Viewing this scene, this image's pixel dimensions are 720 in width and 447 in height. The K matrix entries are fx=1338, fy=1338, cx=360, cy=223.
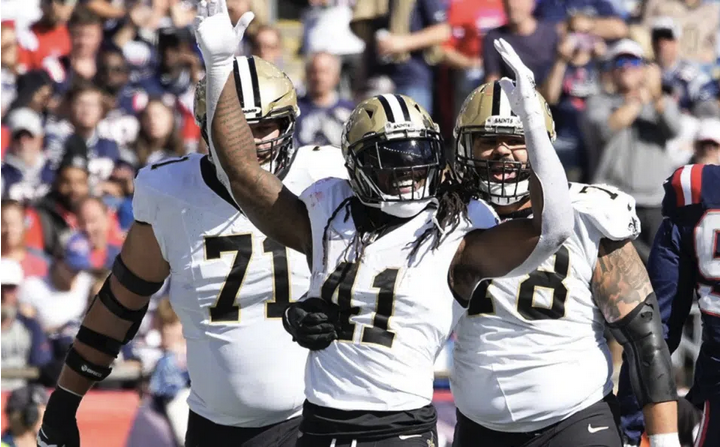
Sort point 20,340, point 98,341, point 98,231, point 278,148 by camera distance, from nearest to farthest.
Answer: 1. point 278,148
2. point 98,341
3. point 20,340
4. point 98,231

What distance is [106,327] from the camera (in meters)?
4.52

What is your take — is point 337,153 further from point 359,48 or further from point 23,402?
point 359,48

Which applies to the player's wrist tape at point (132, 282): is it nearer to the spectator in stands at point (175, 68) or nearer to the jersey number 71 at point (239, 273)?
the jersey number 71 at point (239, 273)

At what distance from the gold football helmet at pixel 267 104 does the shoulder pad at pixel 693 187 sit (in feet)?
4.10

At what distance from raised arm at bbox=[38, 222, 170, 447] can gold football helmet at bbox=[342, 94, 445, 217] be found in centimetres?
105

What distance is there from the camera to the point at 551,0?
28.6 feet

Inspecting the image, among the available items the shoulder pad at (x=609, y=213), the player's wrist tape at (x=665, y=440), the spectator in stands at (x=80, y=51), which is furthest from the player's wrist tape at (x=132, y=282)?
the spectator in stands at (x=80, y=51)

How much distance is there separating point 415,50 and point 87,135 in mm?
2205

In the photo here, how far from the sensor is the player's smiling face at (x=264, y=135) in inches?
164

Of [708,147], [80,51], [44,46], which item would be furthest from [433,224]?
[44,46]

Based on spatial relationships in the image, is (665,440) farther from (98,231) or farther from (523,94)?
(98,231)

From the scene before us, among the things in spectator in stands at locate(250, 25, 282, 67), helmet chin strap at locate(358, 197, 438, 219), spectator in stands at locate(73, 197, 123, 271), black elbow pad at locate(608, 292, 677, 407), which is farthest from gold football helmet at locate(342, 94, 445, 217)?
spectator in stands at locate(250, 25, 282, 67)

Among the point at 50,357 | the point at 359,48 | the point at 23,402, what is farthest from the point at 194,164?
the point at 359,48

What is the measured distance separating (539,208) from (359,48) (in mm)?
5751
